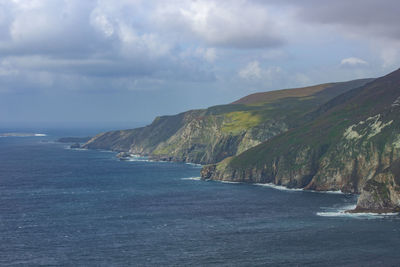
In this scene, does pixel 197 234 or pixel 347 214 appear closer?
pixel 197 234

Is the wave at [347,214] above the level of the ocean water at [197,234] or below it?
above

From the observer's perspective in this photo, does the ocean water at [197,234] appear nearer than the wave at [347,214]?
Yes

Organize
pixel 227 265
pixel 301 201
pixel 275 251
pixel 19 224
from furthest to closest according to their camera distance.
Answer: pixel 301 201, pixel 19 224, pixel 275 251, pixel 227 265

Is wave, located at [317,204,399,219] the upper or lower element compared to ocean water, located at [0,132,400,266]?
upper

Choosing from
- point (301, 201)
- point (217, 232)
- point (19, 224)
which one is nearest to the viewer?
point (217, 232)

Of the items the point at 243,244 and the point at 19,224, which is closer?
the point at 243,244

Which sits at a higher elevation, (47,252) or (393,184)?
(393,184)

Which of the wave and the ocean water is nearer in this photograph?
the ocean water

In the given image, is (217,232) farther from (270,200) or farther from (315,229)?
(270,200)

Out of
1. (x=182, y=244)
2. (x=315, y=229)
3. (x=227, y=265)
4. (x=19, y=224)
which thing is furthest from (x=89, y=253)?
(x=315, y=229)

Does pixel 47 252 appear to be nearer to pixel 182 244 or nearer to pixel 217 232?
pixel 182 244

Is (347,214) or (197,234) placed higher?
(347,214)
